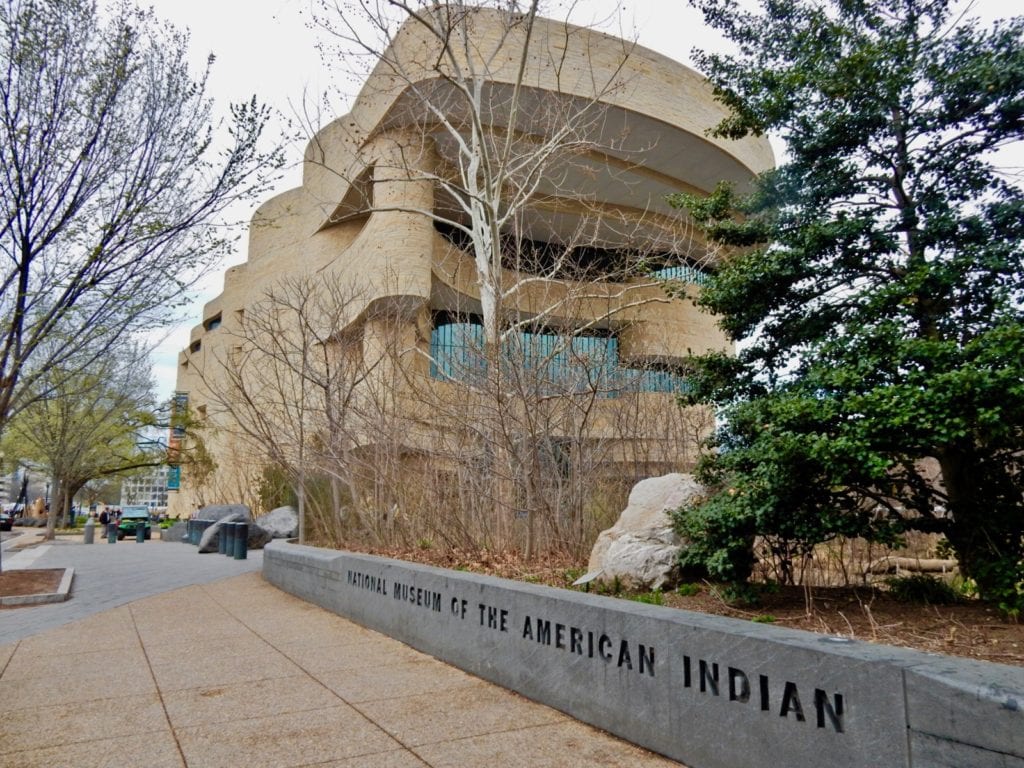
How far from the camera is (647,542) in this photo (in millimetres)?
6625

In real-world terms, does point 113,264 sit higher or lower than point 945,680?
higher

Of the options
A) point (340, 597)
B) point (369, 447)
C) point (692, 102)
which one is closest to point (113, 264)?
point (369, 447)

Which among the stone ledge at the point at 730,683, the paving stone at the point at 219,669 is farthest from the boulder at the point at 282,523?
the stone ledge at the point at 730,683

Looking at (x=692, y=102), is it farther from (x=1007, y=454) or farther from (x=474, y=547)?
(x=1007, y=454)

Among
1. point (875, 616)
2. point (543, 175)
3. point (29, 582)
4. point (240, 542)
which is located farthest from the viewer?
point (543, 175)

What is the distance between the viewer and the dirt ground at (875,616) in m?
4.14

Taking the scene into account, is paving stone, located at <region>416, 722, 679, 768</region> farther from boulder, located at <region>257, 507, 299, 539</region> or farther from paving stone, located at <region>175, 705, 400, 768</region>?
boulder, located at <region>257, 507, 299, 539</region>

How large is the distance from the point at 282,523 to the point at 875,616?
21860 millimetres

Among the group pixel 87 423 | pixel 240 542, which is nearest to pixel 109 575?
pixel 240 542

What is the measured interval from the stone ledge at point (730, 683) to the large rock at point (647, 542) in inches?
48.3

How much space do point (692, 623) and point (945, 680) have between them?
1355 millimetres

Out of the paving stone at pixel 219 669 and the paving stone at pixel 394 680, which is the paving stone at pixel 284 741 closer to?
the paving stone at pixel 394 680

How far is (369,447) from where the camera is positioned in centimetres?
1318

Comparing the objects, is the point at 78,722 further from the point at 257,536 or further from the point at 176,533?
the point at 176,533
